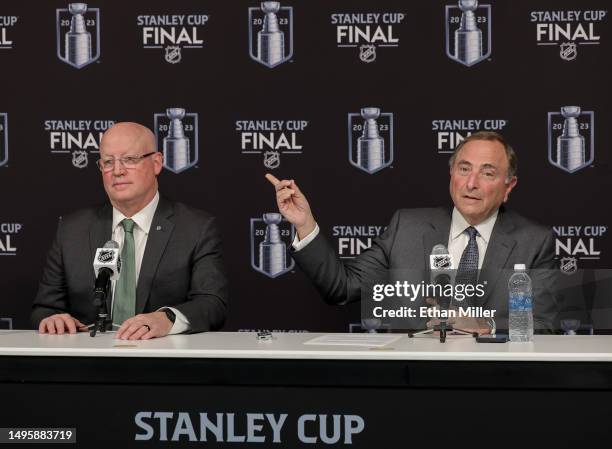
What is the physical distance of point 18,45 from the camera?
5125 mm

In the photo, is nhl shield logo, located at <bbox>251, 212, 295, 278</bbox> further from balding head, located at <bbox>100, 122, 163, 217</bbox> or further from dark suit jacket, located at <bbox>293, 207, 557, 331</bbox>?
balding head, located at <bbox>100, 122, 163, 217</bbox>

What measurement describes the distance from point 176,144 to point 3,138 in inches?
37.9

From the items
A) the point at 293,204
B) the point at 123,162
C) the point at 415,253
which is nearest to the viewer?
the point at 293,204

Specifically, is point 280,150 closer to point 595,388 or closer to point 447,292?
point 447,292

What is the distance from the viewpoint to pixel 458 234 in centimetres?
399

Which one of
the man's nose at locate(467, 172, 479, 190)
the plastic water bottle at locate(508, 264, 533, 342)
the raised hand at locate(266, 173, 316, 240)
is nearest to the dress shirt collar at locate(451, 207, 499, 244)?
the man's nose at locate(467, 172, 479, 190)

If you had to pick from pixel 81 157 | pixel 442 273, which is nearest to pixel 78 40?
pixel 81 157

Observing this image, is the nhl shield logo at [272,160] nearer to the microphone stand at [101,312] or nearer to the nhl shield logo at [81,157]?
the nhl shield logo at [81,157]

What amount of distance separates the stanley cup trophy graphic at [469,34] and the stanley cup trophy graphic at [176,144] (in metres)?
1.54

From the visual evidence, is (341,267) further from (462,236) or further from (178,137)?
(178,137)

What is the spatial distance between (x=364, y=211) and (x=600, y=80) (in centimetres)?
140

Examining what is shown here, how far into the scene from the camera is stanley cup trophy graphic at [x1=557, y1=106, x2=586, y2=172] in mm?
4852

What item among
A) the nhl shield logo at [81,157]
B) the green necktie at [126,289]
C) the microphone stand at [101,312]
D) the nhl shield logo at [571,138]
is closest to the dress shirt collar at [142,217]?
the green necktie at [126,289]

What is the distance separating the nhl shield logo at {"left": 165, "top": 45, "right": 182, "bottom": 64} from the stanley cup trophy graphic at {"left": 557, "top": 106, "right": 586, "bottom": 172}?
207 cm
